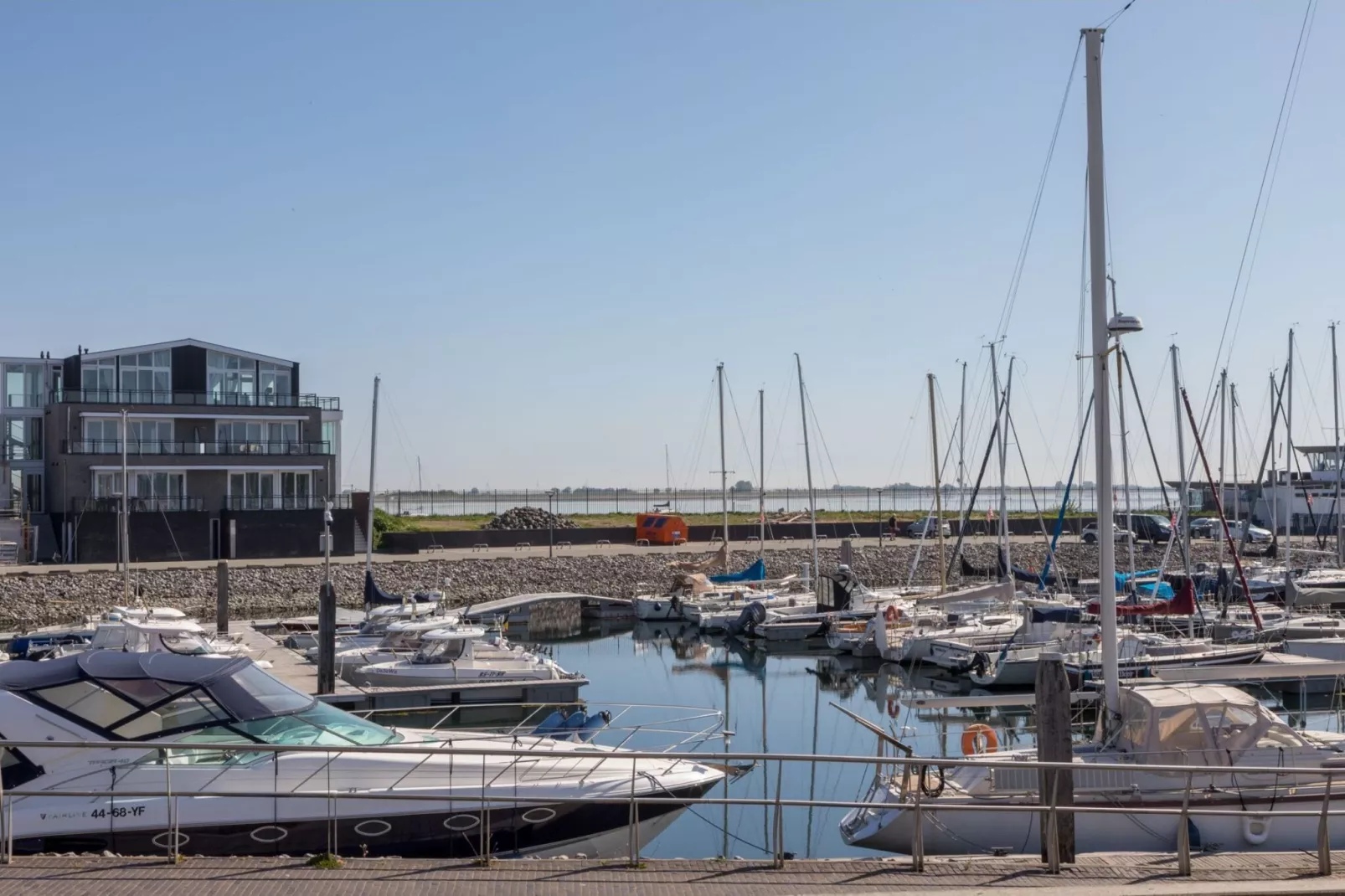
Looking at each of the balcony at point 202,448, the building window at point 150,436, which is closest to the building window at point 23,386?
the balcony at point 202,448

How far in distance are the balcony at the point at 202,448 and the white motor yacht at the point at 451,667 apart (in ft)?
95.8

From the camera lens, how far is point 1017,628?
121 ft

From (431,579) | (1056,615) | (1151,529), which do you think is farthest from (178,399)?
(1151,529)

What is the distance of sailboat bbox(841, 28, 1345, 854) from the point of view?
15734mm

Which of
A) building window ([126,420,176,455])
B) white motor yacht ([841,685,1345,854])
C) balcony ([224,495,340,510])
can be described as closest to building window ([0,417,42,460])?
building window ([126,420,176,455])

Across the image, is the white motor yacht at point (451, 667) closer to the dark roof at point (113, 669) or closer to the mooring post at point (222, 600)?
the mooring post at point (222, 600)

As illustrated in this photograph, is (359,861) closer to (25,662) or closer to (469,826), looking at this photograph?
(469,826)

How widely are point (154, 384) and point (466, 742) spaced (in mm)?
47845

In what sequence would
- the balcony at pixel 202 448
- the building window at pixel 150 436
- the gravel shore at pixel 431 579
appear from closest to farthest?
the gravel shore at pixel 431 579 < the balcony at pixel 202 448 < the building window at pixel 150 436

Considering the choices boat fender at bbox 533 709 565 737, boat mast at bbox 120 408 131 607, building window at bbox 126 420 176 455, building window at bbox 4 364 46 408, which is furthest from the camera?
building window at bbox 4 364 46 408

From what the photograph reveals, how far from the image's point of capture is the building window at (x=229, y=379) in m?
59.1

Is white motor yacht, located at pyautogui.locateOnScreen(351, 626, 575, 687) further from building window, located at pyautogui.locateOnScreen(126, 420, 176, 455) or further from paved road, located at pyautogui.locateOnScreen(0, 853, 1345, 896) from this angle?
building window, located at pyautogui.locateOnScreen(126, 420, 176, 455)

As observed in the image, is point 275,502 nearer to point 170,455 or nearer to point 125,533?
point 170,455

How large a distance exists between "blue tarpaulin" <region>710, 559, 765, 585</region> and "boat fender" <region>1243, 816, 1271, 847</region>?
37004mm
